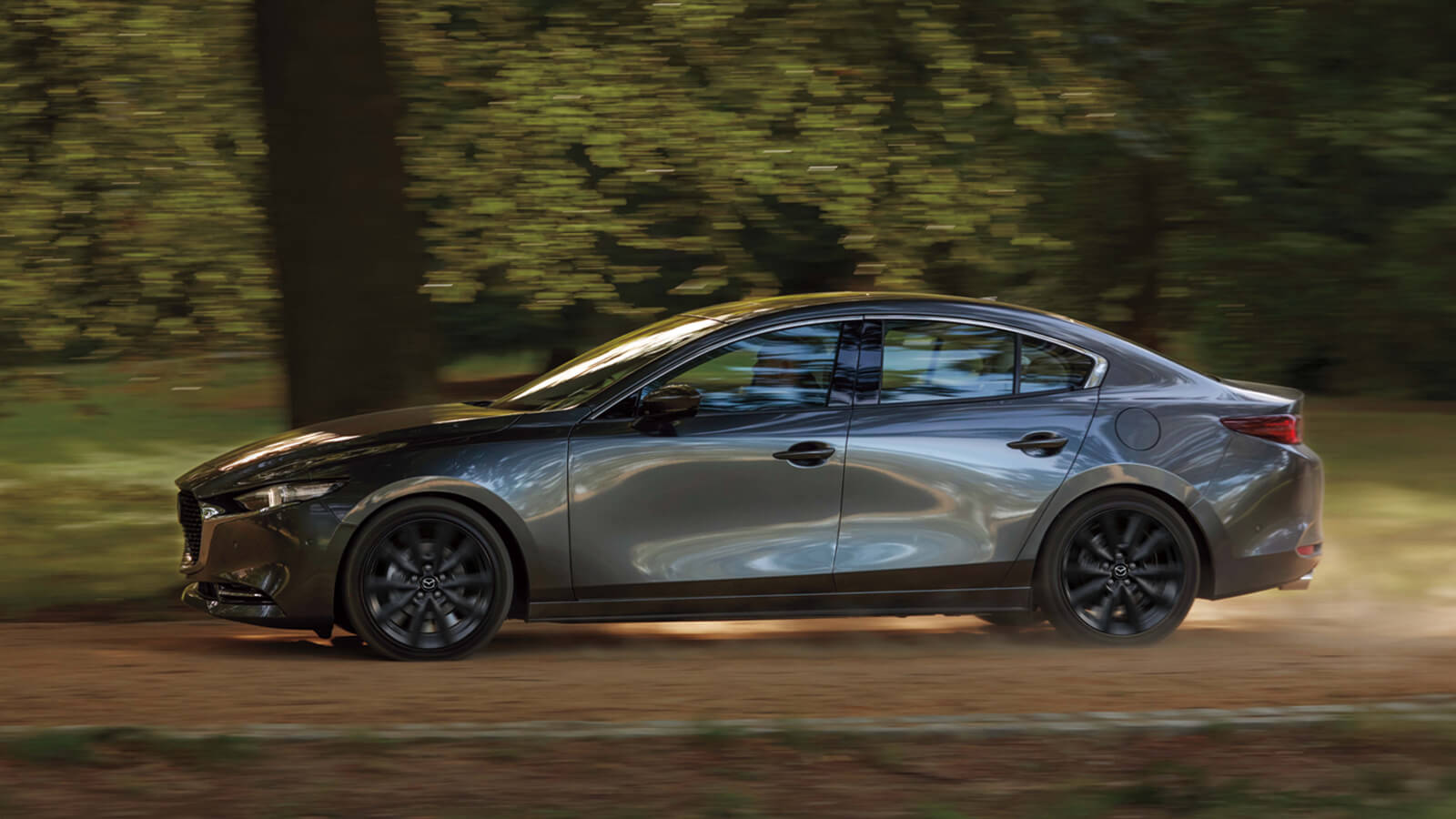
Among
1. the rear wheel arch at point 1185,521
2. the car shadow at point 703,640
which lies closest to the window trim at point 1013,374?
the rear wheel arch at point 1185,521

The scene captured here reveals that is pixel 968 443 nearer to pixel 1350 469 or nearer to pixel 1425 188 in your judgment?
pixel 1350 469

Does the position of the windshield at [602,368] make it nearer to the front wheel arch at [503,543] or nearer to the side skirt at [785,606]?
the front wheel arch at [503,543]

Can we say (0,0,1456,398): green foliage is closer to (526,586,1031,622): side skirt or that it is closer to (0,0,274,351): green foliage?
(0,0,274,351): green foliage

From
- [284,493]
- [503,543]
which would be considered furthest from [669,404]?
[284,493]

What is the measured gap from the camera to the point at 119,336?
13.3 m

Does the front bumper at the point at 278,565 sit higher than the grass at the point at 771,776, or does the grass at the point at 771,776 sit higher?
the front bumper at the point at 278,565

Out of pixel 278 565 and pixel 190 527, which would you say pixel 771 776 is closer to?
pixel 278 565

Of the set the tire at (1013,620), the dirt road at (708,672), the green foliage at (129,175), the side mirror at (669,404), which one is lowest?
the tire at (1013,620)

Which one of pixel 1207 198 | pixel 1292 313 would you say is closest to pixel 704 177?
pixel 1207 198

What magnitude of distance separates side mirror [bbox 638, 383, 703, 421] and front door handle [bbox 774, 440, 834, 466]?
0.43 meters

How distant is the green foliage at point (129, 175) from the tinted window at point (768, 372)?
5262 millimetres

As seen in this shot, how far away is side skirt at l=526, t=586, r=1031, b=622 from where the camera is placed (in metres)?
7.77

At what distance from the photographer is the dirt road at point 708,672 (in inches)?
263

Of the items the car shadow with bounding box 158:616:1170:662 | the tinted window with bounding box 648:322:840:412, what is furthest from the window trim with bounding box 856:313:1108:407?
the car shadow with bounding box 158:616:1170:662
